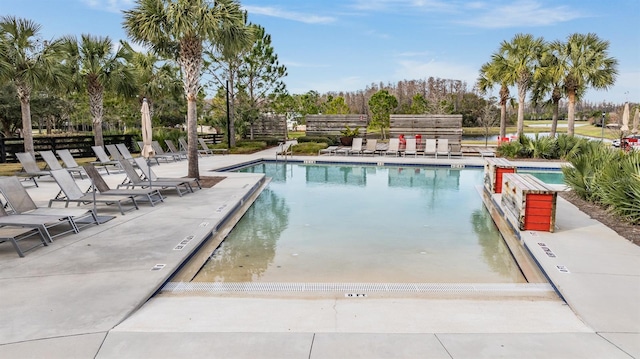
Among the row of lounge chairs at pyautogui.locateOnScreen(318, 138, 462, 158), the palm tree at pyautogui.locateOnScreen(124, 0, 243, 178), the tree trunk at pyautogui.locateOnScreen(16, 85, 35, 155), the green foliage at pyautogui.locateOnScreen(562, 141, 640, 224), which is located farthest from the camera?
the row of lounge chairs at pyautogui.locateOnScreen(318, 138, 462, 158)

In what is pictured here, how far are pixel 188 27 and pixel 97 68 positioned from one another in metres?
7.61

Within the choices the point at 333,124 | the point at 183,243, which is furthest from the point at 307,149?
the point at 183,243

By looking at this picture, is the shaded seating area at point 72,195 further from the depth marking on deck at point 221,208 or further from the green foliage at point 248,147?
the green foliage at point 248,147

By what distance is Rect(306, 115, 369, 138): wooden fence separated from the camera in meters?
25.0

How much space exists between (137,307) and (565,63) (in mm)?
22021

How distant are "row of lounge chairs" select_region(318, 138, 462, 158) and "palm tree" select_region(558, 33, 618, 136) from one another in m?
5.58

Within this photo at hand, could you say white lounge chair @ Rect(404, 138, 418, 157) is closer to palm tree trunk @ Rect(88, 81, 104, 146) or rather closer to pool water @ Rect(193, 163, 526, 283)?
pool water @ Rect(193, 163, 526, 283)

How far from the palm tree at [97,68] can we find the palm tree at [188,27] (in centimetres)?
540

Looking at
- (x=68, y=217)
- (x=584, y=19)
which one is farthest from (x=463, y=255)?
(x=584, y=19)

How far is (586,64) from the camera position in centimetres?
1964

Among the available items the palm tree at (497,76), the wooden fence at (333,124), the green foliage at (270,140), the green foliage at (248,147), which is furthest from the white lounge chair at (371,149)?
the palm tree at (497,76)

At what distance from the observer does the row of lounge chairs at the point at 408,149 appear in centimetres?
1917

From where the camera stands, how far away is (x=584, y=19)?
71.6 feet

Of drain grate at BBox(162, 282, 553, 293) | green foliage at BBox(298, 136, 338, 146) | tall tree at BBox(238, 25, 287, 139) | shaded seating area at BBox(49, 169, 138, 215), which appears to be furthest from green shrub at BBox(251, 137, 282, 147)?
drain grate at BBox(162, 282, 553, 293)
